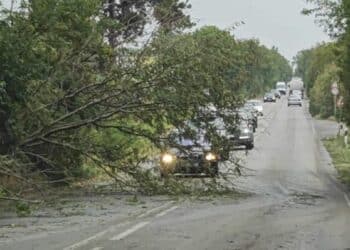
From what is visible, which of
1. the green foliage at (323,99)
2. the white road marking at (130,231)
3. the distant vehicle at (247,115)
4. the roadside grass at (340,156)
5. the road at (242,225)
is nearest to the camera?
the road at (242,225)

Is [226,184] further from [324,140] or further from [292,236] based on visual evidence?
[324,140]

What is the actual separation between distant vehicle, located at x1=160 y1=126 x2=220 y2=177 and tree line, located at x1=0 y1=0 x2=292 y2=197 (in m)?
0.43

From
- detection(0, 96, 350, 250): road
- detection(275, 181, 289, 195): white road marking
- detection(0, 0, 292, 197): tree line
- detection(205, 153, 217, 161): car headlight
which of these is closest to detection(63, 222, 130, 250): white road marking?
detection(0, 96, 350, 250): road

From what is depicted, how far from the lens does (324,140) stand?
46.2 metres

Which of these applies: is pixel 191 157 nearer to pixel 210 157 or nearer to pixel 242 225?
pixel 210 157

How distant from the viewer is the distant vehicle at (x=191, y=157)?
18.5 m

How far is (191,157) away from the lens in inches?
749

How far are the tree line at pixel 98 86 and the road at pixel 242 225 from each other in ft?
8.21

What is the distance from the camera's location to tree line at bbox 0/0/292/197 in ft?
A: 59.7

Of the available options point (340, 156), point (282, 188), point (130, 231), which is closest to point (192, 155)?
point (282, 188)

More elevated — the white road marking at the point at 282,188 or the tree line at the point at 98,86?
the tree line at the point at 98,86

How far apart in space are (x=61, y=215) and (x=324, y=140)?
3326 centimetres

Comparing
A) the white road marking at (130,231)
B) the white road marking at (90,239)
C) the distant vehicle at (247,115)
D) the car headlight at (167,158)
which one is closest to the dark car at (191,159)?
the car headlight at (167,158)

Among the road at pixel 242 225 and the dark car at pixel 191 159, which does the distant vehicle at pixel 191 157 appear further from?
the road at pixel 242 225
